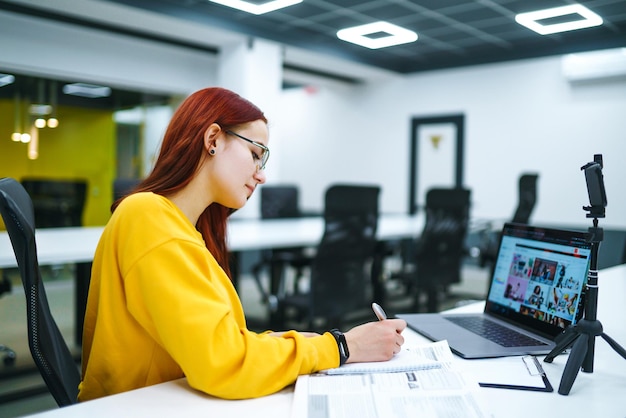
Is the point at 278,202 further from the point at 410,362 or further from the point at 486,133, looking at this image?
the point at 410,362

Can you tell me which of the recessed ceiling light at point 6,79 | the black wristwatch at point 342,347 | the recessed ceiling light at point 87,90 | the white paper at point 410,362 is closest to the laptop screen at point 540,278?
the white paper at point 410,362

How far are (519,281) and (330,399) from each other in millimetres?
719

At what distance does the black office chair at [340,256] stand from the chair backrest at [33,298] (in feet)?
6.17

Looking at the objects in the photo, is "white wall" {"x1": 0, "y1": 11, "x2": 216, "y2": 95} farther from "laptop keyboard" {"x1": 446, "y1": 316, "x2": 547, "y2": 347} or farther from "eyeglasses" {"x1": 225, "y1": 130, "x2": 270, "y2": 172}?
"laptop keyboard" {"x1": 446, "y1": 316, "x2": 547, "y2": 347}

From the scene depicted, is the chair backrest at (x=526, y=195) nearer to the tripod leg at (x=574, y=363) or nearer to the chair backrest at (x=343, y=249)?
the chair backrest at (x=343, y=249)

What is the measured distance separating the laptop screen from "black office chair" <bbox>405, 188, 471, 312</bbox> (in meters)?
2.25

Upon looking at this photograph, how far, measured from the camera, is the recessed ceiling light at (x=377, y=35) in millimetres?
5262

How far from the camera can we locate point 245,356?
0.90 m

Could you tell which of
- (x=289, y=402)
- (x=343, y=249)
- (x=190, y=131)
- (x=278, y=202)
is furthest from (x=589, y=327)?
(x=278, y=202)

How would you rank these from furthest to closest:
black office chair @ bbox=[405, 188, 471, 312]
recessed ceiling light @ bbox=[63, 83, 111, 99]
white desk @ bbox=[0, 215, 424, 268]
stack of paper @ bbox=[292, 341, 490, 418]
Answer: recessed ceiling light @ bbox=[63, 83, 111, 99] < black office chair @ bbox=[405, 188, 471, 312] < white desk @ bbox=[0, 215, 424, 268] < stack of paper @ bbox=[292, 341, 490, 418]

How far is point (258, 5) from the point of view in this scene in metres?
4.71

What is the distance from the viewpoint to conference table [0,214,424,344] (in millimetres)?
2459

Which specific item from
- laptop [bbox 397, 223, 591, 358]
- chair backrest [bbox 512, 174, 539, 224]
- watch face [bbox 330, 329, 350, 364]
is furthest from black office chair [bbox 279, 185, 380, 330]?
watch face [bbox 330, 329, 350, 364]

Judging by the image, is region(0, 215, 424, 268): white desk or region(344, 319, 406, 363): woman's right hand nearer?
region(344, 319, 406, 363): woman's right hand
